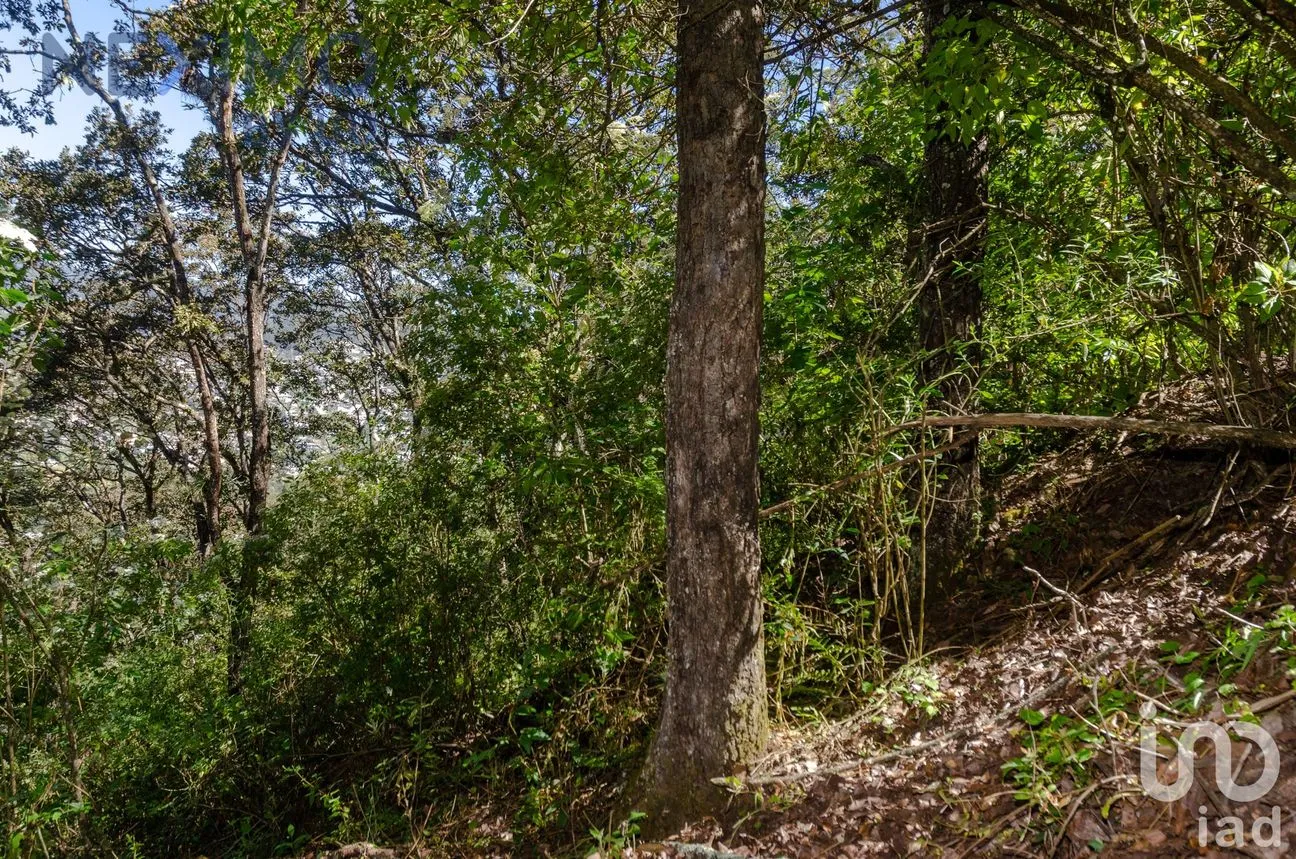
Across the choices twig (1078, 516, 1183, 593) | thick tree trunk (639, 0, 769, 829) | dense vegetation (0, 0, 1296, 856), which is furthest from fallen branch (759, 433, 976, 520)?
twig (1078, 516, 1183, 593)

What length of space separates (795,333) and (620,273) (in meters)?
1.18

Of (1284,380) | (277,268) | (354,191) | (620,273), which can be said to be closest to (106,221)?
(277,268)

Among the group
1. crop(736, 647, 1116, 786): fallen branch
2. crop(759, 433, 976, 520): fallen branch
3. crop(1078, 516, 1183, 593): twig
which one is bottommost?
crop(736, 647, 1116, 786): fallen branch

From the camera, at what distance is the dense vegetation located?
3234 mm

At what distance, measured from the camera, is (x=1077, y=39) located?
110 inches

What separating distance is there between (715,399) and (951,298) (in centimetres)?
216

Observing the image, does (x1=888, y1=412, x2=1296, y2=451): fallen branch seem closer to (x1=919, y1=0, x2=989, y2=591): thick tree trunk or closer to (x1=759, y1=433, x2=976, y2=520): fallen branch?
(x1=759, y1=433, x2=976, y2=520): fallen branch

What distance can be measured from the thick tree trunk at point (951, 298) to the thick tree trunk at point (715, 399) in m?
1.72

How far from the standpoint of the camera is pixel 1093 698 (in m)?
2.48

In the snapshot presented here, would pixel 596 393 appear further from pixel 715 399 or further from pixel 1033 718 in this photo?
pixel 1033 718

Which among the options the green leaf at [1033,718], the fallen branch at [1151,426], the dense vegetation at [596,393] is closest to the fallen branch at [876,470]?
the dense vegetation at [596,393]

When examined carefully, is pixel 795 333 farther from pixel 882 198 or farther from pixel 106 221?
pixel 106 221

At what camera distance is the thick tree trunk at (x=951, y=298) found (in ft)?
13.5
